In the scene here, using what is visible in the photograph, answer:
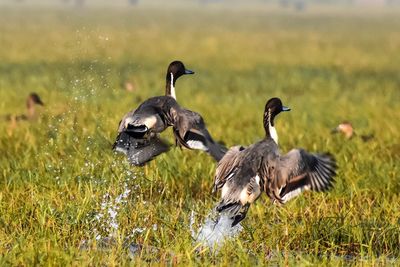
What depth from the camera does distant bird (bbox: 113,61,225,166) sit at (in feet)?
24.8

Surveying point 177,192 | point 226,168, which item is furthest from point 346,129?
point 226,168

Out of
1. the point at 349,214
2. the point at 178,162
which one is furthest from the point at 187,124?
the point at 178,162

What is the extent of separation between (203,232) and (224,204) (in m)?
0.36

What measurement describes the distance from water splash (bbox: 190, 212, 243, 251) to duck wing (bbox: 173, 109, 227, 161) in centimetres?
57

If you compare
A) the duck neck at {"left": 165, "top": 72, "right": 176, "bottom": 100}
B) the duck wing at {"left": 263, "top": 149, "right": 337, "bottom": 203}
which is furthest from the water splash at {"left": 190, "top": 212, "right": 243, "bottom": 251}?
the duck neck at {"left": 165, "top": 72, "right": 176, "bottom": 100}

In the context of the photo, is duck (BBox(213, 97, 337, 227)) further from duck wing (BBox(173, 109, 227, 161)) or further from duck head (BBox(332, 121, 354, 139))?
duck head (BBox(332, 121, 354, 139))

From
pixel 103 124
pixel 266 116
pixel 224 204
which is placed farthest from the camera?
pixel 103 124

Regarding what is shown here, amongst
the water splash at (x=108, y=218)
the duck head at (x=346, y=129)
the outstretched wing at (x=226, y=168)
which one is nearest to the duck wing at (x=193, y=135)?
the outstretched wing at (x=226, y=168)

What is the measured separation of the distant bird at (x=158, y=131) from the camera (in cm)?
757

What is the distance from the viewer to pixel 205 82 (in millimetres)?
24172

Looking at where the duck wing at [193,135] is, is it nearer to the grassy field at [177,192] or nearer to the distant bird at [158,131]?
the distant bird at [158,131]

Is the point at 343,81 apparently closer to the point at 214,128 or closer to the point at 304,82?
the point at 304,82

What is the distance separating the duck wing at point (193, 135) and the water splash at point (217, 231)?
0.57 metres

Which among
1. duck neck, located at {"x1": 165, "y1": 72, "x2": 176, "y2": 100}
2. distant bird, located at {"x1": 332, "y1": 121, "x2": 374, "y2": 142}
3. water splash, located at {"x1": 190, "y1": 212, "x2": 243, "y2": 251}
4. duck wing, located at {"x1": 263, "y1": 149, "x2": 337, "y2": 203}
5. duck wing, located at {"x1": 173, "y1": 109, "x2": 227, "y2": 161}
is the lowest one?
distant bird, located at {"x1": 332, "y1": 121, "x2": 374, "y2": 142}
